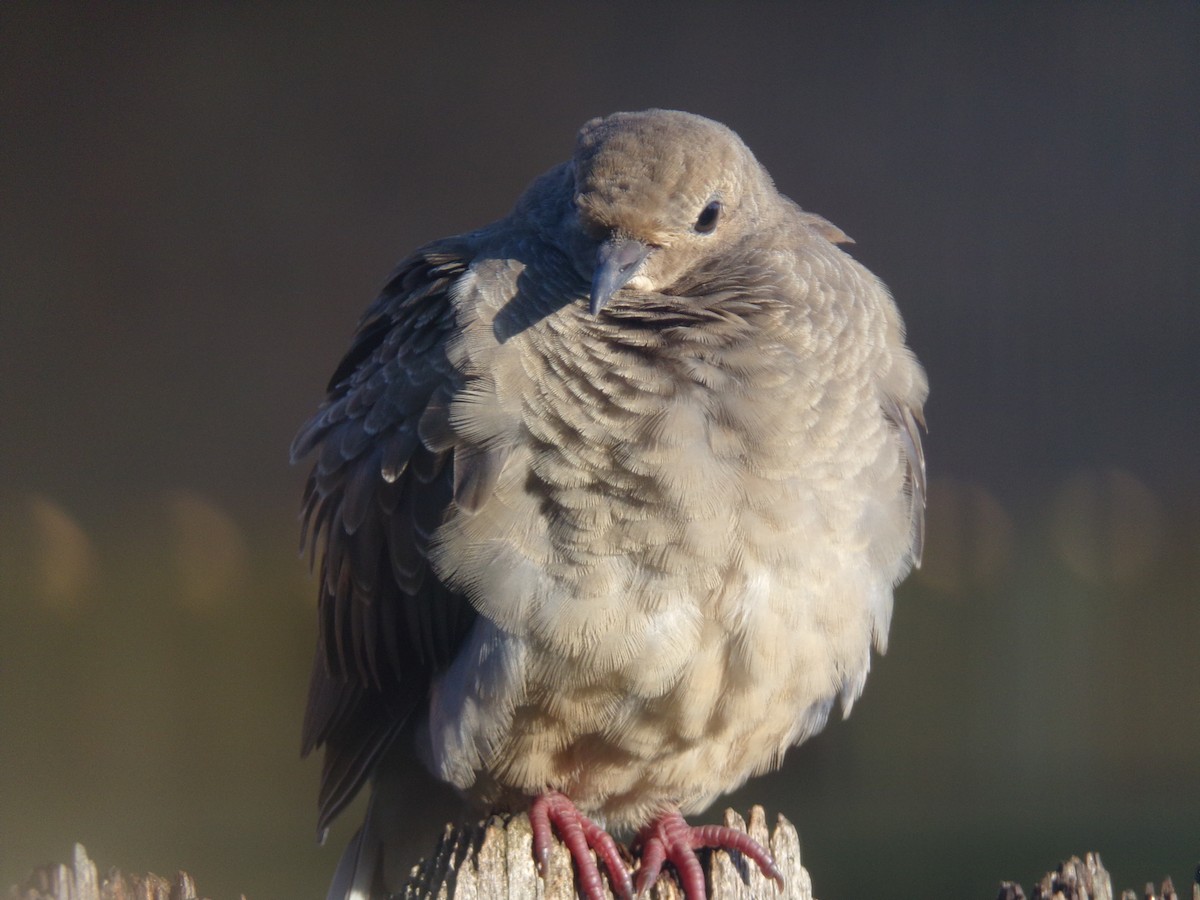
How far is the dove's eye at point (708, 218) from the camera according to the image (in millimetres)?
2840

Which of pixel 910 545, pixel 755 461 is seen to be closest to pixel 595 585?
pixel 755 461

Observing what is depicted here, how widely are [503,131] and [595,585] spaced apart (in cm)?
303

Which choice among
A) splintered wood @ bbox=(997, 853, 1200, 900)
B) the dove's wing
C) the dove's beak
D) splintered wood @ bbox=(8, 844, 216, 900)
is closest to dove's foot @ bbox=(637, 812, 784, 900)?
splintered wood @ bbox=(997, 853, 1200, 900)

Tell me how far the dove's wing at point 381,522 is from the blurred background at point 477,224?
1820 mm

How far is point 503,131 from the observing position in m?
5.12

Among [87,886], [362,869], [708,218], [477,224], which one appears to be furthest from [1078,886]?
[477,224]

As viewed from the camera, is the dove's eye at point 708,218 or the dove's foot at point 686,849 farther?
the dove's eye at point 708,218

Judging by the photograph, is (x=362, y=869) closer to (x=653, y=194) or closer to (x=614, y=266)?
(x=614, y=266)

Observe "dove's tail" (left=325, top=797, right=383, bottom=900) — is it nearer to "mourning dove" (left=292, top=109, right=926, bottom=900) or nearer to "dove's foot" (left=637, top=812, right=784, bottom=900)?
"mourning dove" (left=292, top=109, right=926, bottom=900)

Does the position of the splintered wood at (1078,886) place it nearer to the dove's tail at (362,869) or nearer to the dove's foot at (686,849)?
the dove's foot at (686,849)

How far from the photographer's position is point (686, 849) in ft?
8.95

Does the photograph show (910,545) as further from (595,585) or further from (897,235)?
(897,235)

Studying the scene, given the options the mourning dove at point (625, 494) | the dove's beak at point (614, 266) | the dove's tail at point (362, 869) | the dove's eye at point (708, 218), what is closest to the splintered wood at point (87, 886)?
the mourning dove at point (625, 494)

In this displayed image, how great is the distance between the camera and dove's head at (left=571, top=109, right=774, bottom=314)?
272 centimetres
